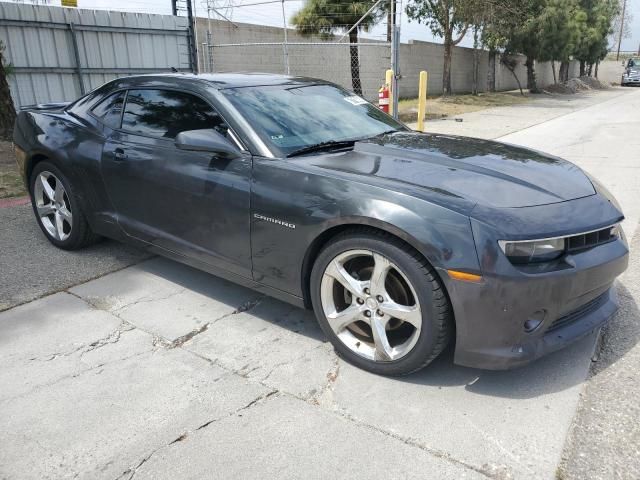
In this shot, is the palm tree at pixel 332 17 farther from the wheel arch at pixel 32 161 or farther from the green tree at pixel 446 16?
the wheel arch at pixel 32 161

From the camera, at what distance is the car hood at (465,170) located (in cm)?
269

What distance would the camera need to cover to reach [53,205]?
460cm

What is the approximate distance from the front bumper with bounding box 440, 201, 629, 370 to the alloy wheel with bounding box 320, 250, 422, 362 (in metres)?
0.25

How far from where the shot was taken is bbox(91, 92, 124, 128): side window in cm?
409

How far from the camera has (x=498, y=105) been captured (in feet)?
77.9

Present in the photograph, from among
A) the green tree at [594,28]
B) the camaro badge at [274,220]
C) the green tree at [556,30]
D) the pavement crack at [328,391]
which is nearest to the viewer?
the pavement crack at [328,391]

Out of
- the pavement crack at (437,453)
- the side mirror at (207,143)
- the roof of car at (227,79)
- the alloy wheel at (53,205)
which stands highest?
the roof of car at (227,79)

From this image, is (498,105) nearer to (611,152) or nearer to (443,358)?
(611,152)

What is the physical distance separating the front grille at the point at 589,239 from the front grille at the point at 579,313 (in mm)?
303

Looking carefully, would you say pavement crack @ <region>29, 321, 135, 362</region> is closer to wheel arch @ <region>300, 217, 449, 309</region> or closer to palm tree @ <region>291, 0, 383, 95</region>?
wheel arch @ <region>300, 217, 449, 309</region>

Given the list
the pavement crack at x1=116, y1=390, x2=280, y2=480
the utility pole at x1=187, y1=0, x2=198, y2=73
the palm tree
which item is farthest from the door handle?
the palm tree

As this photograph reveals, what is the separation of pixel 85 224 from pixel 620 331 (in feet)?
13.0

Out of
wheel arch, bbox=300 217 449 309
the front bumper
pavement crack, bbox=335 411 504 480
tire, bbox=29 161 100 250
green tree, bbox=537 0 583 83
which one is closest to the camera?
pavement crack, bbox=335 411 504 480

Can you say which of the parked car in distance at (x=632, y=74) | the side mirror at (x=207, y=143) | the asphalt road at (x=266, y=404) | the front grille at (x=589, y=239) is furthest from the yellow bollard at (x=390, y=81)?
the parked car in distance at (x=632, y=74)
